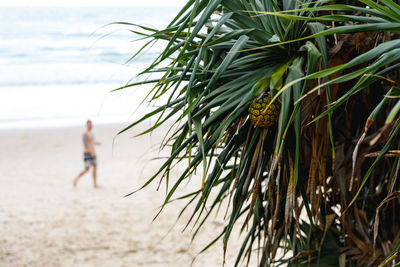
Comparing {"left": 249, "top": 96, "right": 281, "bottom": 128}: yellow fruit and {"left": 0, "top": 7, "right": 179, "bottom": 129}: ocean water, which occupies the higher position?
{"left": 0, "top": 7, "right": 179, "bottom": 129}: ocean water

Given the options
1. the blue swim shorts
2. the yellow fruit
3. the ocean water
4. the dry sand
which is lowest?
the dry sand

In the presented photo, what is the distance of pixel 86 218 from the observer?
7.65 meters

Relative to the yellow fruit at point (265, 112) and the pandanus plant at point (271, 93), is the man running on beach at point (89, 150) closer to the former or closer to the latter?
the pandanus plant at point (271, 93)

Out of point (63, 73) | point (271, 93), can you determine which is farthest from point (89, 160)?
point (63, 73)

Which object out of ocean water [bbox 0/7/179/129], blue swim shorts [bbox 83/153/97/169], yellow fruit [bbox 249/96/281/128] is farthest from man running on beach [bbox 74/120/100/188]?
yellow fruit [bbox 249/96/281/128]

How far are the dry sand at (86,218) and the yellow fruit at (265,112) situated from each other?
2427 mm

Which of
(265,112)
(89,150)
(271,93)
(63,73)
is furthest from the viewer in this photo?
(63,73)

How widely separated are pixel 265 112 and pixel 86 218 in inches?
239

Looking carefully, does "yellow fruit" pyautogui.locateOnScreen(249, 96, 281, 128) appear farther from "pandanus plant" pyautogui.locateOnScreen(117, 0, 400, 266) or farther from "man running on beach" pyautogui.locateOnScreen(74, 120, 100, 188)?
"man running on beach" pyautogui.locateOnScreen(74, 120, 100, 188)

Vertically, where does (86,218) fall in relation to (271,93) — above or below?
below

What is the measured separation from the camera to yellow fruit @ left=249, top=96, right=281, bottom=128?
2.06 meters

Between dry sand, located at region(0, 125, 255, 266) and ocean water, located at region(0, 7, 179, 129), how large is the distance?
1571mm

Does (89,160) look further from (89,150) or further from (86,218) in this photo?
(86,218)

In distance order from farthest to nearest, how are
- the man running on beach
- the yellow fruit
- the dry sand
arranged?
the man running on beach
the dry sand
the yellow fruit
